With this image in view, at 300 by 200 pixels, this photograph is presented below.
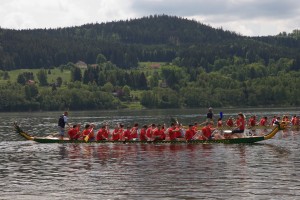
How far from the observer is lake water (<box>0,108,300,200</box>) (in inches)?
1299

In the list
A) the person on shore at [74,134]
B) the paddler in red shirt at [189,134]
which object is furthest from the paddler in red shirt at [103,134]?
the paddler in red shirt at [189,134]

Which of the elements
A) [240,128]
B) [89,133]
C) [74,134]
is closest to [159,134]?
[89,133]

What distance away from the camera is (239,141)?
58688 millimetres

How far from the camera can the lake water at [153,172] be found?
3300cm

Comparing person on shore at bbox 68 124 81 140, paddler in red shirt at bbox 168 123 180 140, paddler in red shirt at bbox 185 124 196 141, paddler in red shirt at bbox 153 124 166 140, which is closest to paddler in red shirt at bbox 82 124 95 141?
person on shore at bbox 68 124 81 140

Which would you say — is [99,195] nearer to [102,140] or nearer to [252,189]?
[252,189]

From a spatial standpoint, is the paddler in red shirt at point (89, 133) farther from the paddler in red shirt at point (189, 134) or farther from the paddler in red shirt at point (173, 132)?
the paddler in red shirt at point (189, 134)

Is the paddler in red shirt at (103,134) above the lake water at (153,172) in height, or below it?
above

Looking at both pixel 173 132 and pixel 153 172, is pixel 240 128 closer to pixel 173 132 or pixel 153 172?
pixel 173 132

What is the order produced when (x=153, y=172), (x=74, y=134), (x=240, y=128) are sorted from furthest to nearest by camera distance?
1. (x=74, y=134)
2. (x=240, y=128)
3. (x=153, y=172)

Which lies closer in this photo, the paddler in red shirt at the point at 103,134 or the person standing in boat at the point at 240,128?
the person standing in boat at the point at 240,128

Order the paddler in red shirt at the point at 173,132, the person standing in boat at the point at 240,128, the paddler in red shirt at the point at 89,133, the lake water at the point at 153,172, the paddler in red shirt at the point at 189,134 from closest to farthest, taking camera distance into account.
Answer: the lake water at the point at 153,172 → the paddler in red shirt at the point at 189,134 → the paddler in red shirt at the point at 173,132 → the person standing in boat at the point at 240,128 → the paddler in red shirt at the point at 89,133

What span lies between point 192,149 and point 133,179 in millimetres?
18129

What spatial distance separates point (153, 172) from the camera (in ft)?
131
